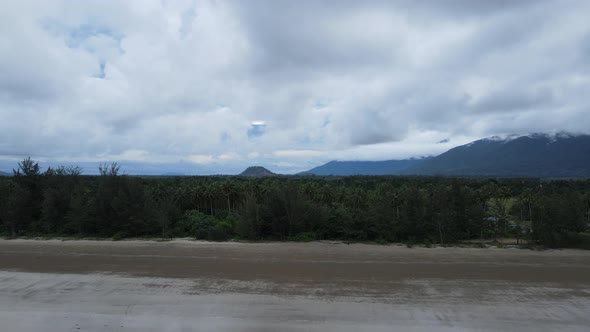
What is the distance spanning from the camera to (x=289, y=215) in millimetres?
16609

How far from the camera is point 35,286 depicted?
10984 millimetres

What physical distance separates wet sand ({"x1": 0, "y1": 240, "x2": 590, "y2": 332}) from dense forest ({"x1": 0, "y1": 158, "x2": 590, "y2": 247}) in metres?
1.35

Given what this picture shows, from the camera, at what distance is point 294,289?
10.2 metres

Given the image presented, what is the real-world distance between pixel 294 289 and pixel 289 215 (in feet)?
21.4

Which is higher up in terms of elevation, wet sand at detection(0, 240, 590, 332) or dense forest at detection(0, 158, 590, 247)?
dense forest at detection(0, 158, 590, 247)

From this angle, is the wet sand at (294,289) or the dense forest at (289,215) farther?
the dense forest at (289,215)

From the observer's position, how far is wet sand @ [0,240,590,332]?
8.40 meters

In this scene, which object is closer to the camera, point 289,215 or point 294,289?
point 294,289

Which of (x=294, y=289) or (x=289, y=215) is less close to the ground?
(x=289, y=215)

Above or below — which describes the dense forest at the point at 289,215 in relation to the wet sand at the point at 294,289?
above

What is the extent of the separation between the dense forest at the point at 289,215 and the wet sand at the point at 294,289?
4.43ft

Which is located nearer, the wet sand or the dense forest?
the wet sand

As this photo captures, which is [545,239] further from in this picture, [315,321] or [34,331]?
[34,331]

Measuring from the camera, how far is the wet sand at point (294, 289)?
8398 mm
